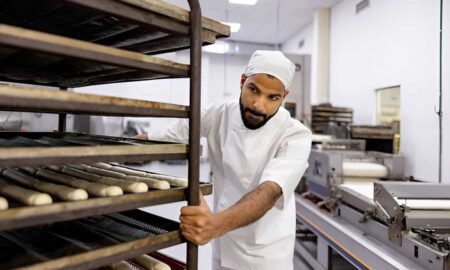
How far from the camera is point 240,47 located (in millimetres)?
8688

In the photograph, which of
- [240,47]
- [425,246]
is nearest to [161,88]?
[240,47]

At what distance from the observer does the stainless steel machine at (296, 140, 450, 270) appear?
168 centimetres

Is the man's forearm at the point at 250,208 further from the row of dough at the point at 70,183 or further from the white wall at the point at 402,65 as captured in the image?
the white wall at the point at 402,65

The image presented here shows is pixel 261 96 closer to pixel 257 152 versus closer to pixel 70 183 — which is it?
pixel 257 152

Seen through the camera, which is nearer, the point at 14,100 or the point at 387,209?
the point at 14,100

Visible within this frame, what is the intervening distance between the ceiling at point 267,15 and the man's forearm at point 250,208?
4.20m

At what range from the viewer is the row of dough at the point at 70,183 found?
74 cm

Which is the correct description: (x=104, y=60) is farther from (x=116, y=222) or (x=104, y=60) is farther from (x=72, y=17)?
(x=116, y=222)

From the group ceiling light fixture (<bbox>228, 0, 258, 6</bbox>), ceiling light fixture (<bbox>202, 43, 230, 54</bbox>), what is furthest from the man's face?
ceiling light fixture (<bbox>202, 43, 230, 54</bbox>)

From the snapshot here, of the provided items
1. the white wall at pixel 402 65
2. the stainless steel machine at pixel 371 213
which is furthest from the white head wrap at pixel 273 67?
the white wall at pixel 402 65

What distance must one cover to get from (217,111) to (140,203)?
969 mm

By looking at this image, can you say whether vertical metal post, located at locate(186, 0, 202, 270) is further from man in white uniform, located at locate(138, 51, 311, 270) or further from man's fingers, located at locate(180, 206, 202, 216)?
man in white uniform, located at locate(138, 51, 311, 270)

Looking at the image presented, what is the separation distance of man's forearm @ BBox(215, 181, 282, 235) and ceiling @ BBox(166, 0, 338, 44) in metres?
4.20

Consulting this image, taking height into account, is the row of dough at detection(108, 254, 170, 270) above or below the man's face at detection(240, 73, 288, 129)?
below
